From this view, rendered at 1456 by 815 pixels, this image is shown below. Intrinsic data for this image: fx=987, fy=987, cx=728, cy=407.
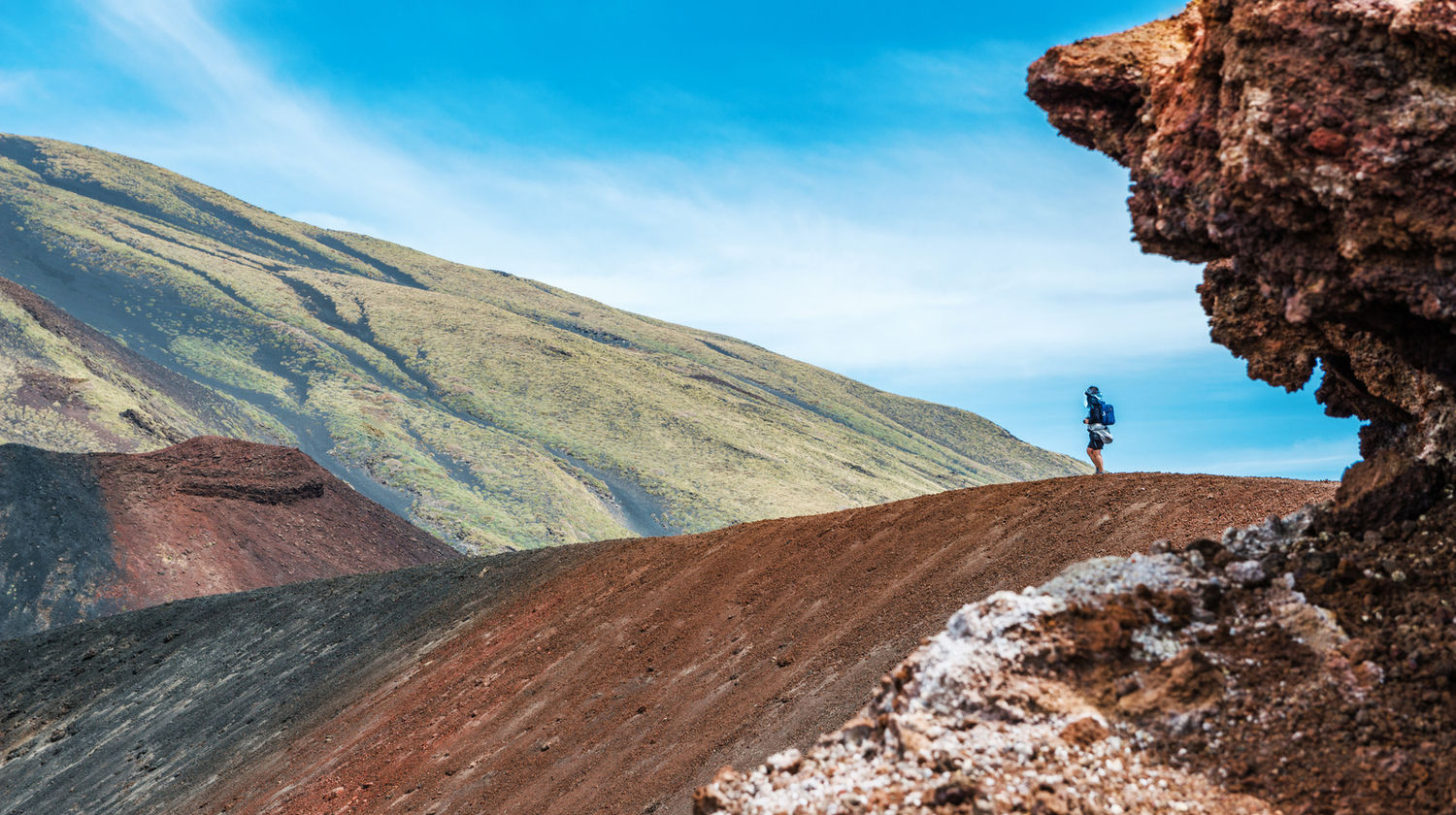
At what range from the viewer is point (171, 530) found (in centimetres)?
3891

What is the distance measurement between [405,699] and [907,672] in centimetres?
1271

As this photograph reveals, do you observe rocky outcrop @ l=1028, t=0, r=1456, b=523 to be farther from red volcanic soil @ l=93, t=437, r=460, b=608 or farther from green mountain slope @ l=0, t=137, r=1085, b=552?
green mountain slope @ l=0, t=137, r=1085, b=552

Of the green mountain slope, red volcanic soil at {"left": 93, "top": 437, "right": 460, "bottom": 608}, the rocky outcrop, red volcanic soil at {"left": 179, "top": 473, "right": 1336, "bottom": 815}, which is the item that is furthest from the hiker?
the green mountain slope

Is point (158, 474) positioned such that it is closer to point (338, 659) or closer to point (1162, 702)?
point (338, 659)

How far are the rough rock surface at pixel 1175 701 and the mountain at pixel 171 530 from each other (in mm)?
37116

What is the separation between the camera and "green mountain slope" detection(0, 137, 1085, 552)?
71875 millimetres

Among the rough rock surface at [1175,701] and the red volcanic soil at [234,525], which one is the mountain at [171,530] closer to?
the red volcanic soil at [234,525]

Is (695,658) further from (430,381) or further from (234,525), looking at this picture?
(430,381)

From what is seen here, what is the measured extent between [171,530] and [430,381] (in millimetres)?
51347

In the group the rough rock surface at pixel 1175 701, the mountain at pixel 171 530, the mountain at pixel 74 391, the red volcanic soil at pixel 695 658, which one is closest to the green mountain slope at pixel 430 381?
the mountain at pixel 74 391

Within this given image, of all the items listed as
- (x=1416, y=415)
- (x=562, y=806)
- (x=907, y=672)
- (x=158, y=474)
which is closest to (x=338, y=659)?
(x=562, y=806)

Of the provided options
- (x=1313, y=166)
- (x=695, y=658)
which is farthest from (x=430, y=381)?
(x=1313, y=166)

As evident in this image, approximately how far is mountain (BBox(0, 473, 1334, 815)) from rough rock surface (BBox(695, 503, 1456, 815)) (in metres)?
0.39

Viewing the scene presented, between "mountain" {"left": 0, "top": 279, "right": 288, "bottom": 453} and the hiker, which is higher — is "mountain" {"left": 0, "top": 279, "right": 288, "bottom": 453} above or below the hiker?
below
